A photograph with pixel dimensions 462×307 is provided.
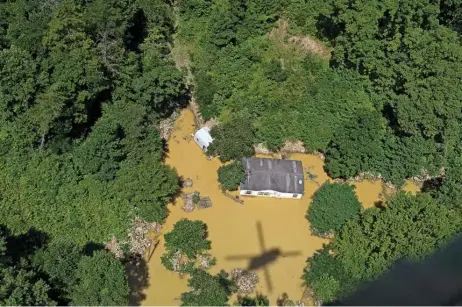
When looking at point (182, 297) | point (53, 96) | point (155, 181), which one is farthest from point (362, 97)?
point (53, 96)

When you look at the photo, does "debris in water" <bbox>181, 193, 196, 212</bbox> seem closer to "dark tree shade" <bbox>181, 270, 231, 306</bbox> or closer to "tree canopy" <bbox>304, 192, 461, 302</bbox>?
"dark tree shade" <bbox>181, 270, 231, 306</bbox>

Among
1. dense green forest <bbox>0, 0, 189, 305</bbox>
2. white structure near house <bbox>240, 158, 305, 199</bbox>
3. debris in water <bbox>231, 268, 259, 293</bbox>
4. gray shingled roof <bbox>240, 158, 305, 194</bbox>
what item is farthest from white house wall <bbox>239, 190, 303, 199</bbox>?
debris in water <bbox>231, 268, 259, 293</bbox>

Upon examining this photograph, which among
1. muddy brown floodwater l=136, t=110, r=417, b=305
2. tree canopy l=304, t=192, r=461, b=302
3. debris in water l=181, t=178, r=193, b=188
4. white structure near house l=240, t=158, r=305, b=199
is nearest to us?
tree canopy l=304, t=192, r=461, b=302

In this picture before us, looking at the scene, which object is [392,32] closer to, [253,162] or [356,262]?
[253,162]

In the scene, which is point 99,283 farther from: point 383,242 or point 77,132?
point 383,242

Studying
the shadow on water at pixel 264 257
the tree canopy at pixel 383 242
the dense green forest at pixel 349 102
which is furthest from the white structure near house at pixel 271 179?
the tree canopy at pixel 383 242

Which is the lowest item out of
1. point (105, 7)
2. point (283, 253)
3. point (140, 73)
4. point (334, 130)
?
point (283, 253)
